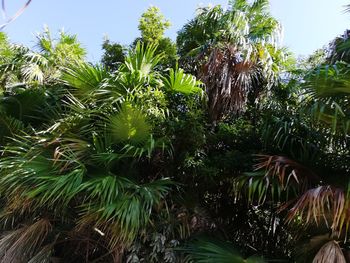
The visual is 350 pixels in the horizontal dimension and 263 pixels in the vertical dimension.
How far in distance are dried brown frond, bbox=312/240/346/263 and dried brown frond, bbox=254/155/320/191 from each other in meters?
0.64

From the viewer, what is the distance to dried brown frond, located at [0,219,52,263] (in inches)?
187

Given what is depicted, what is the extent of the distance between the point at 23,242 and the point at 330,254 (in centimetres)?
312

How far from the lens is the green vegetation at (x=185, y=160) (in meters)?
4.40

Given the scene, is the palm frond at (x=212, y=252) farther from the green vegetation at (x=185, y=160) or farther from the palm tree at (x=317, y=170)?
the palm tree at (x=317, y=170)

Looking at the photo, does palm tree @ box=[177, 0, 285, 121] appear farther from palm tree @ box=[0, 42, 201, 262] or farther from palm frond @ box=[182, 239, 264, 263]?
palm frond @ box=[182, 239, 264, 263]

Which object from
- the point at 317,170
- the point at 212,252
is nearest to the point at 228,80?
the point at 317,170

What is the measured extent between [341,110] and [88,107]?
2.86 m

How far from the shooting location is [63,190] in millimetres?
4543

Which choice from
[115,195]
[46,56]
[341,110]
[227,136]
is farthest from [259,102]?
[46,56]

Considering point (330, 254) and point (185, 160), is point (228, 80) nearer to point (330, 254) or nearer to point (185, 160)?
point (185, 160)

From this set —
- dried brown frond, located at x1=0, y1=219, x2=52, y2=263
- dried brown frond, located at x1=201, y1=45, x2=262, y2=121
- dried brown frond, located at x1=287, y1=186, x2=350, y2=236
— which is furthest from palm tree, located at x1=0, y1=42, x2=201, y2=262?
dried brown frond, located at x1=287, y1=186, x2=350, y2=236

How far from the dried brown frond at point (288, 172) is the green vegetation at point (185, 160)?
1 centimetres

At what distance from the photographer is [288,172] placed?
14.3 feet

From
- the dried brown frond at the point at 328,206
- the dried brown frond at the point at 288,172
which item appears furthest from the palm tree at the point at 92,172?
the dried brown frond at the point at 328,206
